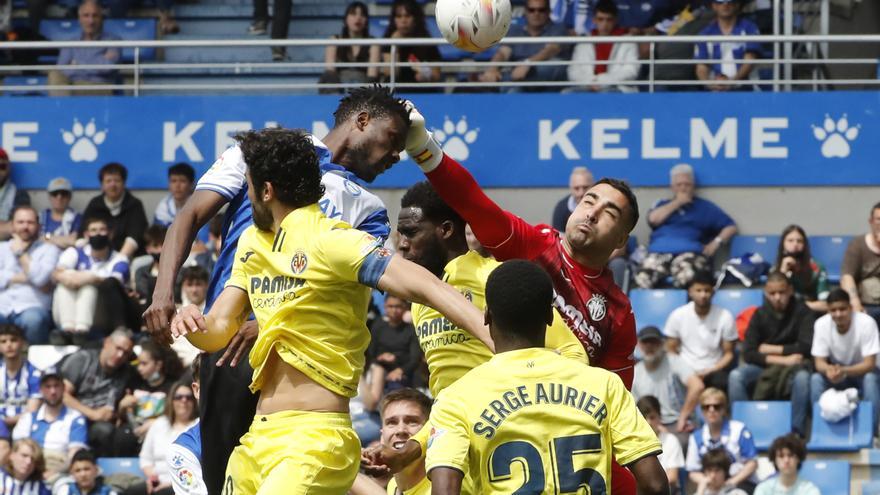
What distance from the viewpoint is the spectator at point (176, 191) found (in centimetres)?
1516

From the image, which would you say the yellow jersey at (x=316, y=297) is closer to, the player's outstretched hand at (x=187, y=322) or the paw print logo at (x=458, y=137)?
the player's outstretched hand at (x=187, y=322)

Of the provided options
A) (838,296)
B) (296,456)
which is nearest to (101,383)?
(838,296)

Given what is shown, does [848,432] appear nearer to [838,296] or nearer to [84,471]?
[838,296]

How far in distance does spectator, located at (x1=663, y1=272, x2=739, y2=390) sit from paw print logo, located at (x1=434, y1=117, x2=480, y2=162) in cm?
314

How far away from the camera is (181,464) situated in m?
7.11

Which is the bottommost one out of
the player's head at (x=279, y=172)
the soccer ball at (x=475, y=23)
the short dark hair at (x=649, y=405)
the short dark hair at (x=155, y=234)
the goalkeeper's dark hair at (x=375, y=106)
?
the short dark hair at (x=649, y=405)

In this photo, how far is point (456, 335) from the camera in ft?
22.2

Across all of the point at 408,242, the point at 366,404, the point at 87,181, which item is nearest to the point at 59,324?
the point at 87,181

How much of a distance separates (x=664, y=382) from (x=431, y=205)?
668 cm

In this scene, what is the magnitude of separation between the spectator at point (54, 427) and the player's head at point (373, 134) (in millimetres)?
7471

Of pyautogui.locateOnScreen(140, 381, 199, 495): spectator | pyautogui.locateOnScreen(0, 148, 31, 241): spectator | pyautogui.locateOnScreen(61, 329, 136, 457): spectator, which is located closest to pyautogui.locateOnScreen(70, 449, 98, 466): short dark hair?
pyautogui.locateOnScreen(140, 381, 199, 495): spectator

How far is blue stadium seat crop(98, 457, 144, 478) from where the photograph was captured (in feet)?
43.3

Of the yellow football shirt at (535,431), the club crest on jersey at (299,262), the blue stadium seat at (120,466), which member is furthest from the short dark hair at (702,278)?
the yellow football shirt at (535,431)

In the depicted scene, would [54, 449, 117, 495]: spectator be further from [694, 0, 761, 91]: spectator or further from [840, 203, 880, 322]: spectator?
[694, 0, 761, 91]: spectator
